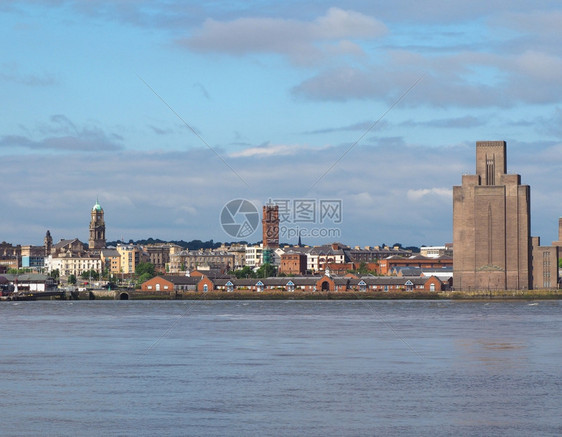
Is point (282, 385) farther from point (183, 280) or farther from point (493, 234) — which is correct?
point (183, 280)

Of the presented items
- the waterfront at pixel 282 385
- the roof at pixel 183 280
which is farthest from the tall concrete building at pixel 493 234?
the waterfront at pixel 282 385

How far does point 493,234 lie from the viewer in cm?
16788

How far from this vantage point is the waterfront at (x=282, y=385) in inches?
1089

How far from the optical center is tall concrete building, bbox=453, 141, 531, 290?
168m

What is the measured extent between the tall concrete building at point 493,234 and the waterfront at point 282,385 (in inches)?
4332

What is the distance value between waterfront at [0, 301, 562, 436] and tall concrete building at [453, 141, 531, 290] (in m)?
110

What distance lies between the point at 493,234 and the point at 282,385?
138m

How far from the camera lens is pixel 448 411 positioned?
29.7 meters

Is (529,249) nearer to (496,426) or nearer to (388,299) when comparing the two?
(388,299)

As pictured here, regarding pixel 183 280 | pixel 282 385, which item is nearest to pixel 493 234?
pixel 183 280

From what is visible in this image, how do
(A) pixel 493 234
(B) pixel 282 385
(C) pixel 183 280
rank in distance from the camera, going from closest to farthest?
(B) pixel 282 385, (A) pixel 493 234, (C) pixel 183 280

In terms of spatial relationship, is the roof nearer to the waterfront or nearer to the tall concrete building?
the tall concrete building

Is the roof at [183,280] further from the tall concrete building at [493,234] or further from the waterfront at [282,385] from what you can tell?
the waterfront at [282,385]

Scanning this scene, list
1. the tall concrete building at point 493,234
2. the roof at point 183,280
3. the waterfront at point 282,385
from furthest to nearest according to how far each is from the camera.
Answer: the roof at point 183,280, the tall concrete building at point 493,234, the waterfront at point 282,385
